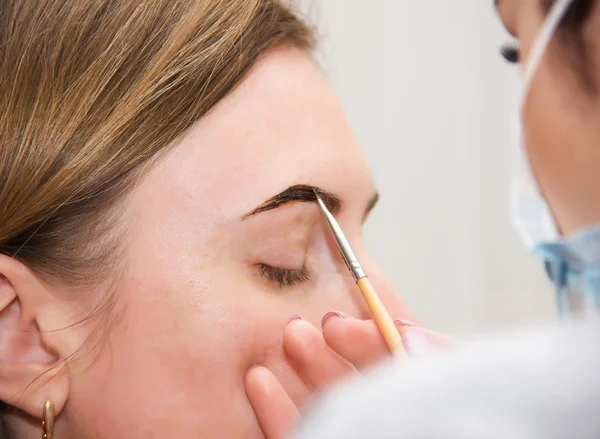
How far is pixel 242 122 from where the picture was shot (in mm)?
768

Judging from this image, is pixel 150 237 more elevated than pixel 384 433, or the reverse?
pixel 150 237

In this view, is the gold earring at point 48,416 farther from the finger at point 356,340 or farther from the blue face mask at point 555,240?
the blue face mask at point 555,240

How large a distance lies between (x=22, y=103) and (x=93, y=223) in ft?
0.53

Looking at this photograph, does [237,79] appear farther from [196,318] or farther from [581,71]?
[581,71]

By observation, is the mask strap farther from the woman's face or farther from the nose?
the nose

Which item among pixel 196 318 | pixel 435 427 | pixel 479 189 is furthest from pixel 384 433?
pixel 479 189

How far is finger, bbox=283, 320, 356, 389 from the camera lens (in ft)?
2.35

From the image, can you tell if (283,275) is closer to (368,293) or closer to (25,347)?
(368,293)

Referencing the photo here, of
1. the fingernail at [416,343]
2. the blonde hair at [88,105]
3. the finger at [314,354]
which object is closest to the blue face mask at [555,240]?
the fingernail at [416,343]

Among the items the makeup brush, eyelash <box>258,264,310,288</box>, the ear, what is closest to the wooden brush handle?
the makeup brush

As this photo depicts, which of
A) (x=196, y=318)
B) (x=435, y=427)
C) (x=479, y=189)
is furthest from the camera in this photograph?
(x=479, y=189)

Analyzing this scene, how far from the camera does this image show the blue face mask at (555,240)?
0.43 meters

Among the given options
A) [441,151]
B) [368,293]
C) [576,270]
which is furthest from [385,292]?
[441,151]

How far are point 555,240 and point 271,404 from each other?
0.35m
